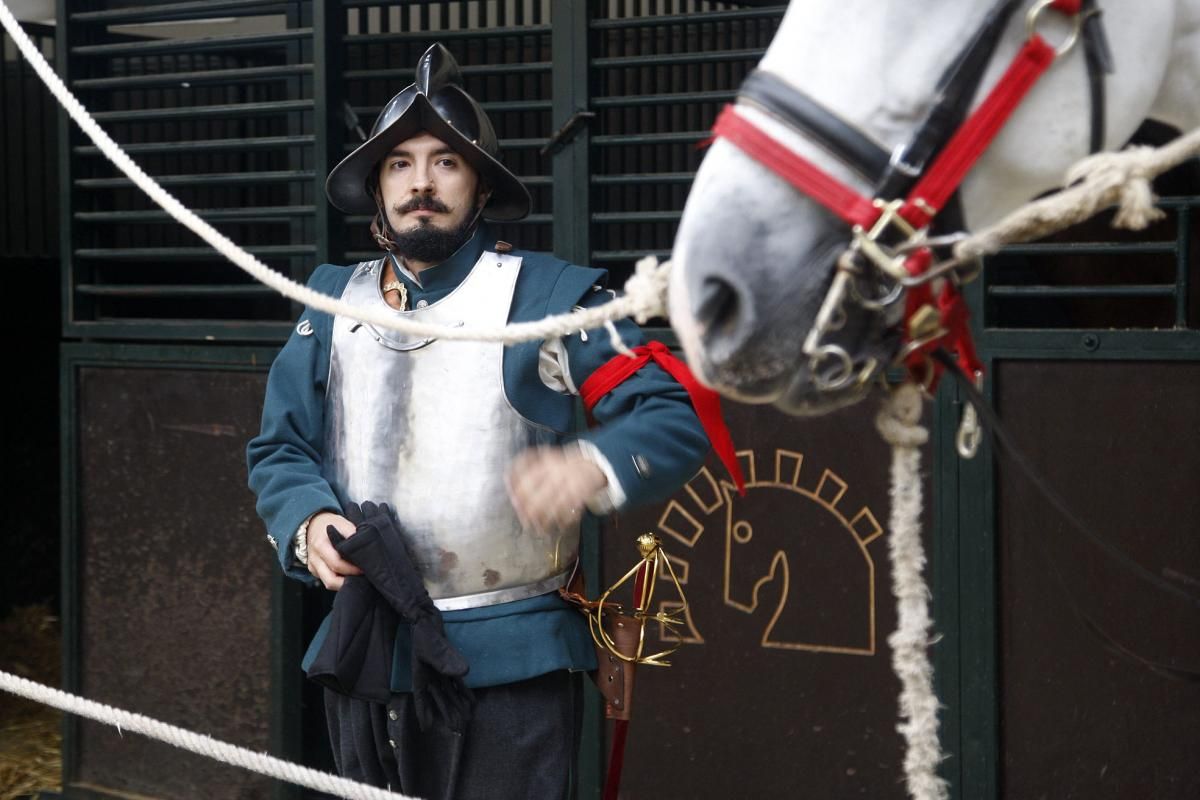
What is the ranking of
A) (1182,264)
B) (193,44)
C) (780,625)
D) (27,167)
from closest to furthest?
1. (1182,264)
2. (780,625)
3. (193,44)
4. (27,167)

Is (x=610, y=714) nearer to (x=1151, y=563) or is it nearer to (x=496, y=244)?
(x=496, y=244)

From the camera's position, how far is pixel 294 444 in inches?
99.5

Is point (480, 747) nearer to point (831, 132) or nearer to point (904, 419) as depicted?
point (904, 419)

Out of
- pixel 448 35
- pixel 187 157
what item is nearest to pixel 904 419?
pixel 448 35

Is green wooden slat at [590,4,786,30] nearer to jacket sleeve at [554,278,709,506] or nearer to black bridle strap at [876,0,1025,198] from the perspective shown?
jacket sleeve at [554,278,709,506]

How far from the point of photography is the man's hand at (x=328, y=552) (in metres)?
2.35

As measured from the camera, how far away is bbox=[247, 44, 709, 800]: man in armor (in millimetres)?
2357

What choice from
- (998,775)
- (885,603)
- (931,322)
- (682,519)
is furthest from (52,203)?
(931,322)

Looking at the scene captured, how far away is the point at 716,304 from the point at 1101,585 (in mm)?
1753

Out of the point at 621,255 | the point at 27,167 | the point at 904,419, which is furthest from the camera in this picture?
the point at 27,167

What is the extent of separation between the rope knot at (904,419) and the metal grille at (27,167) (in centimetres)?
444

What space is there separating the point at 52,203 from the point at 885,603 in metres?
3.69

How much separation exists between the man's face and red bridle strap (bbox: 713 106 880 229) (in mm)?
1002

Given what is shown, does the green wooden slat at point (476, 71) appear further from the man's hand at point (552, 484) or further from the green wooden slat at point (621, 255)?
the man's hand at point (552, 484)
